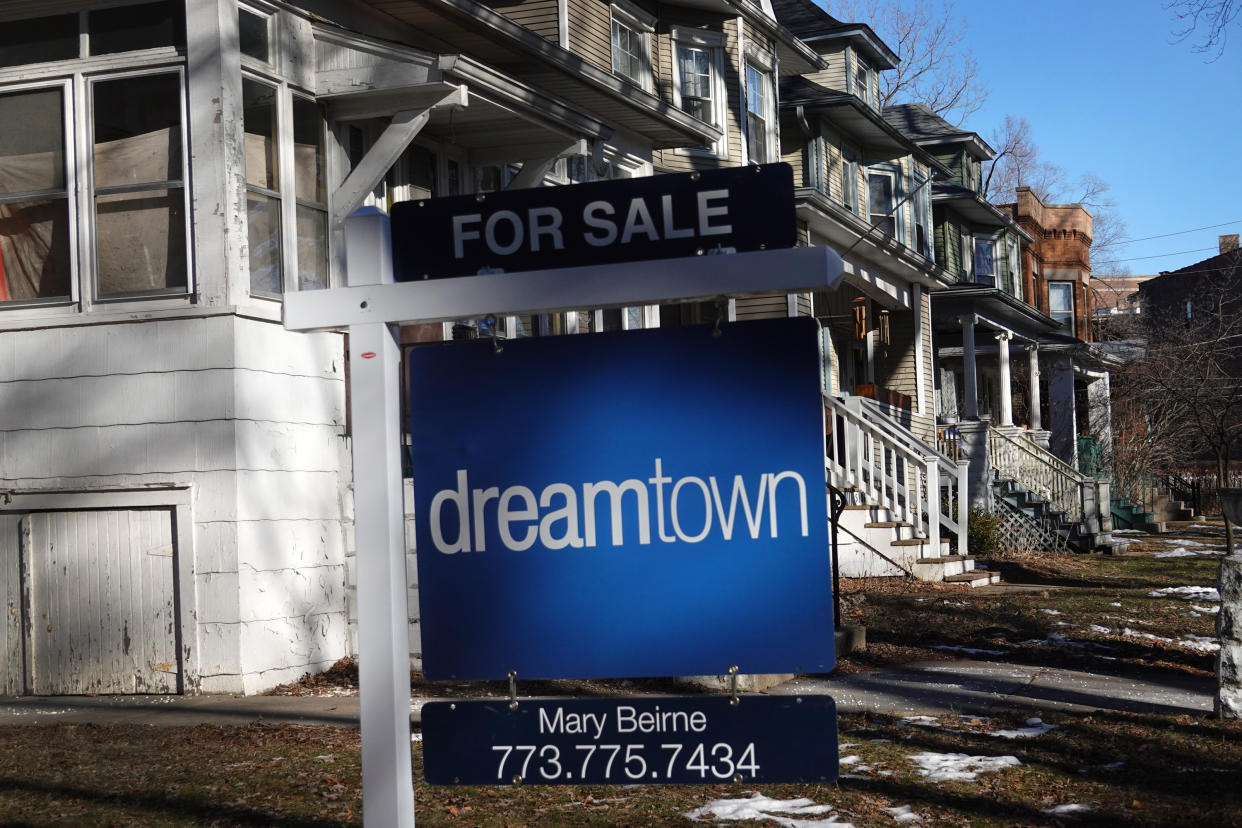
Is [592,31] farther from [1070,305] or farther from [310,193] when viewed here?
[1070,305]

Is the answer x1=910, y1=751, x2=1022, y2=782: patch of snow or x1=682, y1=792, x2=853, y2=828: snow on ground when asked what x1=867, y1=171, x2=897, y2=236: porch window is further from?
x1=682, y1=792, x2=853, y2=828: snow on ground

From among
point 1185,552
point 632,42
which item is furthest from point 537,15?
point 1185,552

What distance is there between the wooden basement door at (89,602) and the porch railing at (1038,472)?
18.4m

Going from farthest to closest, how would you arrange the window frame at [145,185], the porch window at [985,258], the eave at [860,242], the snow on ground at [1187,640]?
the porch window at [985,258] < the eave at [860,242] < the snow on ground at [1187,640] < the window frame at [145,185]

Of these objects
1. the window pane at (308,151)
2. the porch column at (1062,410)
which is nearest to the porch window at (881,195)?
the porch column at (1062,410)

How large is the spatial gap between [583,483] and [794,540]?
57 centimetres

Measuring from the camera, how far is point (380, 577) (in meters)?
3.54

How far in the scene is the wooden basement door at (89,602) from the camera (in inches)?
392

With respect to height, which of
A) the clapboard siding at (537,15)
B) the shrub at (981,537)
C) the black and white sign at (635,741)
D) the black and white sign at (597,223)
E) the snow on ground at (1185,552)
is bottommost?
the snow on ground at (1185,552)

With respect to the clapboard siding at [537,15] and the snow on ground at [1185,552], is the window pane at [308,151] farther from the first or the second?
the snow on ground at [1185,552]

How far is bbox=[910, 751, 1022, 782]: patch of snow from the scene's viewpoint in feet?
20.8

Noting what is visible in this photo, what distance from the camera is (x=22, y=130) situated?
10.5 metres

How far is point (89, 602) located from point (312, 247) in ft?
11.0

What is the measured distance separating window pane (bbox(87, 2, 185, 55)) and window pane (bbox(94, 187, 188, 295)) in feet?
3.69
